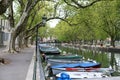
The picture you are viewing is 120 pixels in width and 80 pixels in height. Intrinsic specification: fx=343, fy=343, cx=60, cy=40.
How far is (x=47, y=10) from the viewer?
6291 cm

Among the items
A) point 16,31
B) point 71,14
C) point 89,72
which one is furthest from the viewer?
point 71,14

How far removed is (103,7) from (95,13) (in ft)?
11.7

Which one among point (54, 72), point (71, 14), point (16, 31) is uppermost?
point (71, 14)

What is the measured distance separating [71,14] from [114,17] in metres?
14.6

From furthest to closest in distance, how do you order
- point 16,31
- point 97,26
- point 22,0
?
point 97,26 < point 22,0 < point 16,31

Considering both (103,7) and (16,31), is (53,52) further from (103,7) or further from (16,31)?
(103,7)

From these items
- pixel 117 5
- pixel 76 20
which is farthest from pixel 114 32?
pixel 76 20

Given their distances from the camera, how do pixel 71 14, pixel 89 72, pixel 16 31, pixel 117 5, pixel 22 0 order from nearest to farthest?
pixel 89 72 → pixel 16 31 → pixel 22 0 → pixel 71 14 → pixel 117 5

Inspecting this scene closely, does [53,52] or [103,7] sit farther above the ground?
[103,7]

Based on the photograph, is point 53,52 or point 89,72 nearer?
point 89,72

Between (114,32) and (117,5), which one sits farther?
(114,32)

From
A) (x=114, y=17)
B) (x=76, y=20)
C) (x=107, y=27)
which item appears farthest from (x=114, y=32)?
(x=76, y=20)

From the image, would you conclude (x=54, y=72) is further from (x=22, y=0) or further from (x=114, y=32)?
(x=114, y=32)

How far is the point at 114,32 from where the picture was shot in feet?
245
